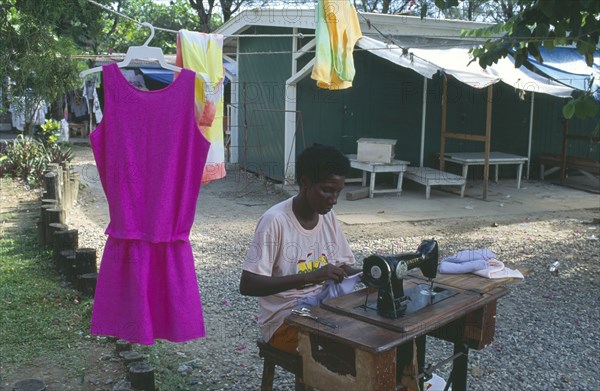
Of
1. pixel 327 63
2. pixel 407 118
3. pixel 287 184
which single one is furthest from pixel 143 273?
pixel 407 118

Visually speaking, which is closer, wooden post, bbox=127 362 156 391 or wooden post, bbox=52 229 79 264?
wooden post, bbox=127 362 156 391

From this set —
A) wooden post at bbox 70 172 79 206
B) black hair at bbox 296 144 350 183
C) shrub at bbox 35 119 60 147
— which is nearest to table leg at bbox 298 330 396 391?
black hair at bbox 296 144 350 183

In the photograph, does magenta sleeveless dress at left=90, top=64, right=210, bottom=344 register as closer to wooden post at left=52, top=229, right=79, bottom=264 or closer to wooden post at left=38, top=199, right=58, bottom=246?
wooden post at left=52, top=229, right=79, bottom=264

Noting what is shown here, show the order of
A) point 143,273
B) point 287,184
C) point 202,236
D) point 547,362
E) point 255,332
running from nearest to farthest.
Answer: point 143,273 → point 547,362 → point 255,332 → point 202,236 → point 287,184

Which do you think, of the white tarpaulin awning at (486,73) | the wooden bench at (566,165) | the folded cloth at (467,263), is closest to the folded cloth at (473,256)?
the folded cloth at (467,263)

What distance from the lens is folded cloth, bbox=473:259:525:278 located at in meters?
3.25

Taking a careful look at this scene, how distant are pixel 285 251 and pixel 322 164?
0.47 meters

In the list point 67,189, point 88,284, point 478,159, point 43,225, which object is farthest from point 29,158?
point 478,159

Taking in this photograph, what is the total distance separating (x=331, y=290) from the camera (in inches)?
117

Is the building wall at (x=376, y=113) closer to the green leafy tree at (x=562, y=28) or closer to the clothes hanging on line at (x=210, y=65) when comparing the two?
the clothes hanging on line at (x=210, y=65)

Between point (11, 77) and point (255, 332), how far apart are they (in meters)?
2.51

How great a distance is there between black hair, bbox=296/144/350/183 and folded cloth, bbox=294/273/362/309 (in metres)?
0.51

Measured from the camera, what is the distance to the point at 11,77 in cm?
394

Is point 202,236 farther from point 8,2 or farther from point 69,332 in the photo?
point 8,2
